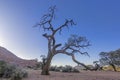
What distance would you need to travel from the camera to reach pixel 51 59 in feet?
76.5

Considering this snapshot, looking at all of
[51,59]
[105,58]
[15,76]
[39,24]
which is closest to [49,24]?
[39,24]

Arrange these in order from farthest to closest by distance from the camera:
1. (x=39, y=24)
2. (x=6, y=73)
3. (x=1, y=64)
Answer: (x=39, y=24) < (x=1, y=64) < (x=6, y=73)

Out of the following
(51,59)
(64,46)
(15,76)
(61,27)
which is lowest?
(15,76)

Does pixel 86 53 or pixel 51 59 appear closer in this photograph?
pixel 51 59

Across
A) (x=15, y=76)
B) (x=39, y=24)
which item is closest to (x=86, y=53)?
(x=39, y=24)

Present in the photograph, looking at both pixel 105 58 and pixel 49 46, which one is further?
pixel 105 58

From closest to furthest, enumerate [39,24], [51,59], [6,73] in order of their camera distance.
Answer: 1. [6,73]
2. [51,59]
3. [39,24]

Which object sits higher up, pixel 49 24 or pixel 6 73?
pixel 49 24

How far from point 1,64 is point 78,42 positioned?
397 inches

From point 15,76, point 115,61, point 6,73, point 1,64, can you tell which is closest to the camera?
point 15,76

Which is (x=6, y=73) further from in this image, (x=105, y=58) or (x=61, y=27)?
(x=105, y=58)

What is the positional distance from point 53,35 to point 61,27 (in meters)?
1.22

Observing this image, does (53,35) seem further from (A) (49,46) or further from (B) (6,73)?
(B) (6,73)

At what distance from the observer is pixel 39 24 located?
81.8 feet
